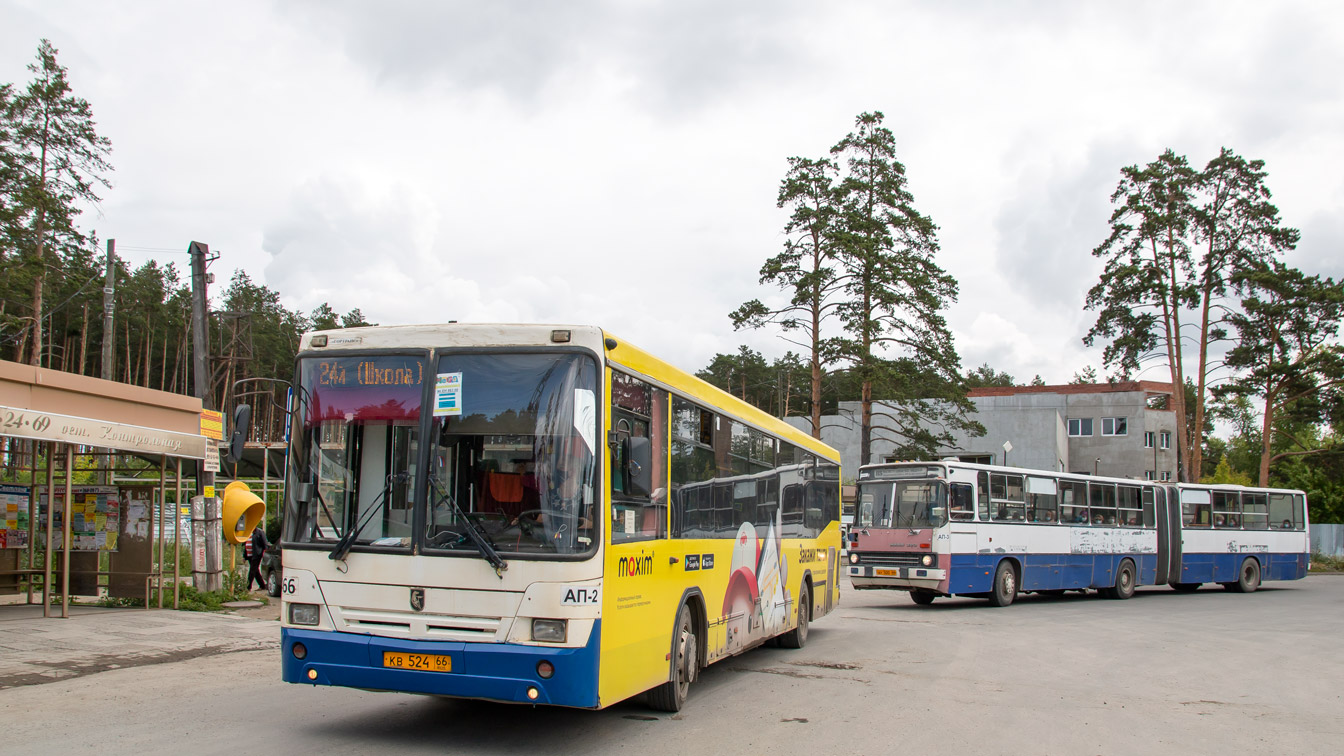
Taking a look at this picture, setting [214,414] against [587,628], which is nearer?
[587,628]

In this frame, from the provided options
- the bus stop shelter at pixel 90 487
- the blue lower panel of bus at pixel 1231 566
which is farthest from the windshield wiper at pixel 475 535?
the blue lower panel of bus at pixel 1231 566

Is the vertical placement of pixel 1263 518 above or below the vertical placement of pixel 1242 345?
below

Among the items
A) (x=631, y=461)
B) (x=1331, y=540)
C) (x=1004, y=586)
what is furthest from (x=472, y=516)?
(x=1331, y=540)

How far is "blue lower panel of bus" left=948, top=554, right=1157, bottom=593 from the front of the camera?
20.3m

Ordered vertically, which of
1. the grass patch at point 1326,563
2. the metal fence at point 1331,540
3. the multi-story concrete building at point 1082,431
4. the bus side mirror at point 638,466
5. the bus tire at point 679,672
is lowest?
the grass patch at point 1326,563

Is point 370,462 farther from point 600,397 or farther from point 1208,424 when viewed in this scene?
point 1208,424

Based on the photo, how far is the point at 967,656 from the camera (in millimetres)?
13352

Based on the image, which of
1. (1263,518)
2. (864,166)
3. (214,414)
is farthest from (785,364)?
(214,414)

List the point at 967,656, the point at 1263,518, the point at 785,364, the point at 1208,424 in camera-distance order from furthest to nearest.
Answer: the point at 785,364 < the point at 1208,424 < the point at 1263,518 < the point at 967,656

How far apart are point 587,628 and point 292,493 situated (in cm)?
237

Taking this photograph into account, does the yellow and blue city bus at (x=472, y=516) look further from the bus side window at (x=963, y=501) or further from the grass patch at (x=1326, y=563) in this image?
the grass patch at (x=1326, y=563)

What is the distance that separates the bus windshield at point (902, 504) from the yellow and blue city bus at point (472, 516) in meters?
13.1

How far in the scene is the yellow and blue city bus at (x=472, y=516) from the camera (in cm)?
682

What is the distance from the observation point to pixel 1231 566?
94.5ft
